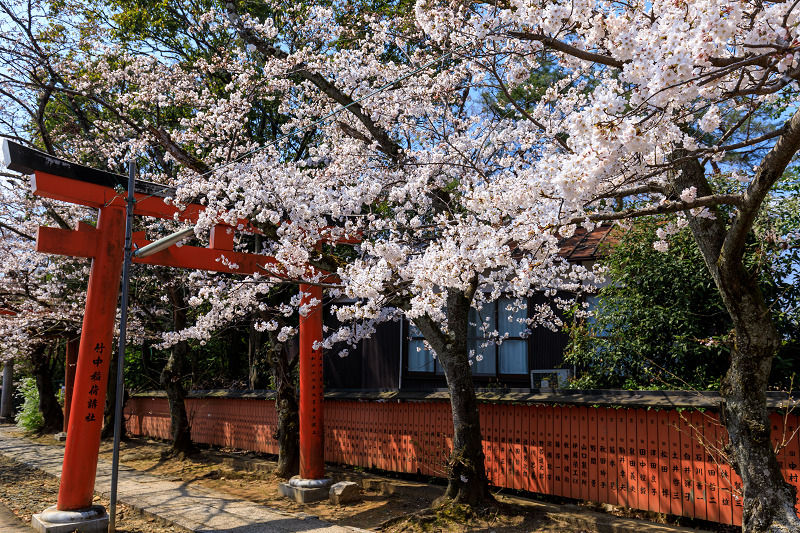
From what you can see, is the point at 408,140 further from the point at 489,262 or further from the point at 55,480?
the point at 55,480

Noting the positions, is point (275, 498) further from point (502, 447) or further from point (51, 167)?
point (51, 167)

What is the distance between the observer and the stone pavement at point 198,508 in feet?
25.3

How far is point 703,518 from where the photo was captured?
6.60m

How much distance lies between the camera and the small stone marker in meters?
9.17

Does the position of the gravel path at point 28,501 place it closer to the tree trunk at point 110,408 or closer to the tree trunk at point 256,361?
the tree trunk at point 110,408

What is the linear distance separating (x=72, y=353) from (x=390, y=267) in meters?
15.9

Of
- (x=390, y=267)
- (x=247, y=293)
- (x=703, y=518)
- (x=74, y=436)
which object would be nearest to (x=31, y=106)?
(x=247, y=293)

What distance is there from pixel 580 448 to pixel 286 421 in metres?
5.71

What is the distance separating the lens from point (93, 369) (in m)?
8.23

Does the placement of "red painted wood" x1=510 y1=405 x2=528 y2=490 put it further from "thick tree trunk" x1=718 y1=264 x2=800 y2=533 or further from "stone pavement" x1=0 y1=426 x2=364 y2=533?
"thick tree trunk" x1=718 y1=264 x2=800 y2=533

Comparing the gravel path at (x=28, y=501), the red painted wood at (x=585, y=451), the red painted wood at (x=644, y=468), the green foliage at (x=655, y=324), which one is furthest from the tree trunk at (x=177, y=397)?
the red painted wood at (x=644, y=468)

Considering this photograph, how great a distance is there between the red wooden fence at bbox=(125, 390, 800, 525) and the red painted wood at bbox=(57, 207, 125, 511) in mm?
4781

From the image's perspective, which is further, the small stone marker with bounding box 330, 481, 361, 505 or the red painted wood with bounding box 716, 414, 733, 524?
the small stone marker with bounding box 330, 481, 361, 505

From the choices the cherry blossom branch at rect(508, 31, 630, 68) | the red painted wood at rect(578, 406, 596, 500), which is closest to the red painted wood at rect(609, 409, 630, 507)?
the red painted wood at rect(578, 406, 596, 500)
